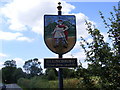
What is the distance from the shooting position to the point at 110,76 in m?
5.46

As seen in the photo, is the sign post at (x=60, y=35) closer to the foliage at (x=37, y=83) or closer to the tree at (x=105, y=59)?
the tree at (x=105, y=59)

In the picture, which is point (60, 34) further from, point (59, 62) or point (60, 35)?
point (59, 62)

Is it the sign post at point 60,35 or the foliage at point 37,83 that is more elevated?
the sign post at point 60,35

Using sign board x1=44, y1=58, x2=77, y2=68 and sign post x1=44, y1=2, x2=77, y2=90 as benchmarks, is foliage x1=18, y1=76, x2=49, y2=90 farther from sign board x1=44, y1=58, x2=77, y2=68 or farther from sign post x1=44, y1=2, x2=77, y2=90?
sign board x1=44, y1=58, x2=77, y2=68

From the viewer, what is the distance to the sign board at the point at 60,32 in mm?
6500

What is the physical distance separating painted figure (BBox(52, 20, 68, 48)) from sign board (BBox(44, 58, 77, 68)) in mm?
394

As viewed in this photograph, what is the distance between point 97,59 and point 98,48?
235 millimetres

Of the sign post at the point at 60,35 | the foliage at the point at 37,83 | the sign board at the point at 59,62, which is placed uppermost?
the sign post at the point at 60,35

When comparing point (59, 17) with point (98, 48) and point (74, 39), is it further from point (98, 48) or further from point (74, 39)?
point (98, 48)

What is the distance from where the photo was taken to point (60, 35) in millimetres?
6469

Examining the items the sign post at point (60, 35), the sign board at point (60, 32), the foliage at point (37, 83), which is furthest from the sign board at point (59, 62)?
the foliage at point (37, 83)

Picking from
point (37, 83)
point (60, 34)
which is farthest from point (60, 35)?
point (37, 83)

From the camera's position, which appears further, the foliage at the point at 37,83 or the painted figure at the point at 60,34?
the foliage at the point at 37,83

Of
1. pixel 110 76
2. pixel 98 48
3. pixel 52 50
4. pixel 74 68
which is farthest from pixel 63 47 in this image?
pixel 110 76
